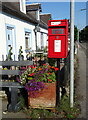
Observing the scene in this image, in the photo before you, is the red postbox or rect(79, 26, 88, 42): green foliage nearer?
the red postbox

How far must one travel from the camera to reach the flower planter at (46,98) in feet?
11.6

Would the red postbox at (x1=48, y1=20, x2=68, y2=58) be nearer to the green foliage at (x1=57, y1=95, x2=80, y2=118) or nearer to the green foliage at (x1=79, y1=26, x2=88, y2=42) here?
the green foliage at (x1=57, y1=95, x2=80, y2=118)

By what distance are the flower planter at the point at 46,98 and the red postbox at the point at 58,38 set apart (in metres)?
0.78

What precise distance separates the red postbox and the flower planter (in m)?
0.78

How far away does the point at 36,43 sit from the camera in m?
→ 12.1

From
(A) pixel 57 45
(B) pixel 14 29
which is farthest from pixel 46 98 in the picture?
(B) pixel 14 29

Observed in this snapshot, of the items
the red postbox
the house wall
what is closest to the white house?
the house wall

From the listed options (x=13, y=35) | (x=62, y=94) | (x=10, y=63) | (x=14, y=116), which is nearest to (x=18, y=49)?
(x=13, y=35)

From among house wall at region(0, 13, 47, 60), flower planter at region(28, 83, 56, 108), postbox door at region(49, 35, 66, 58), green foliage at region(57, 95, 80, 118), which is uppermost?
house wall at region(0, 13, 47, 60)

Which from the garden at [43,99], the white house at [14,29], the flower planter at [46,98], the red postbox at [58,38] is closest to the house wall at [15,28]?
the white house at [14,29]

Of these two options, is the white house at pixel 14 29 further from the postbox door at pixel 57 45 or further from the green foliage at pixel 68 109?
the green foliage at pixel 68 109

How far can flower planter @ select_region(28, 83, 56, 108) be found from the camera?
11.6 feet

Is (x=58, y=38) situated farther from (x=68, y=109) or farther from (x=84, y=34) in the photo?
(x=84, y=34)

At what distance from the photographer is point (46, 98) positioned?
3.60 meters
